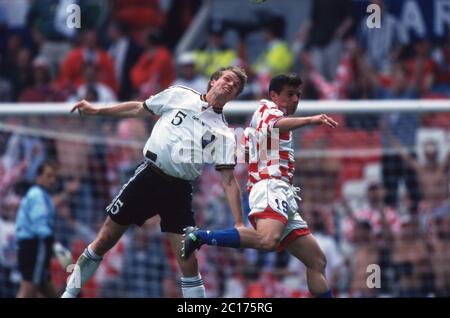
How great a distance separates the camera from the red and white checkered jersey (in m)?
12.0

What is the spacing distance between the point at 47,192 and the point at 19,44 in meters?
5.76

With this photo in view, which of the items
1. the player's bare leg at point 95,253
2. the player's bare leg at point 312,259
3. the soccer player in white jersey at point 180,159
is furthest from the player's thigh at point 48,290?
the player's bare leg at point 312,259

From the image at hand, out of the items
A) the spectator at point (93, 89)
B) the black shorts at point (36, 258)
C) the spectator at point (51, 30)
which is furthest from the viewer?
the spectator at point (51, 30)

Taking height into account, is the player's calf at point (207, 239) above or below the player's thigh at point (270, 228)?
below

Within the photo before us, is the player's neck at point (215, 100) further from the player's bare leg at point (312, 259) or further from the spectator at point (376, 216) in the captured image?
the spectator at point (376, 216)

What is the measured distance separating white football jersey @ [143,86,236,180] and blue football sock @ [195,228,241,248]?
1.97ft

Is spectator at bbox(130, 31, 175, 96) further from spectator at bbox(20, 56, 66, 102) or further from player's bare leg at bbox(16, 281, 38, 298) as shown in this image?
player's bare leg at bbox(16, 281, 38, 298)

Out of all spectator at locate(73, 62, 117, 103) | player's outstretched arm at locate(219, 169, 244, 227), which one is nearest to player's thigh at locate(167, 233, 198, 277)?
player's outstretched arm at locate(219, 169, 244, 227)

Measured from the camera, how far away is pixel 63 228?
A: 18.1 metres

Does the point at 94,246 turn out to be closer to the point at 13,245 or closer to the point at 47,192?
the point at 47,192

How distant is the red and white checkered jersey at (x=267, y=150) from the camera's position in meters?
12.0

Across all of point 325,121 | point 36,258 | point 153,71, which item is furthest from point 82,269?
point 153,71

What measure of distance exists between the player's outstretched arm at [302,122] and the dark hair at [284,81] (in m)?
0.48
